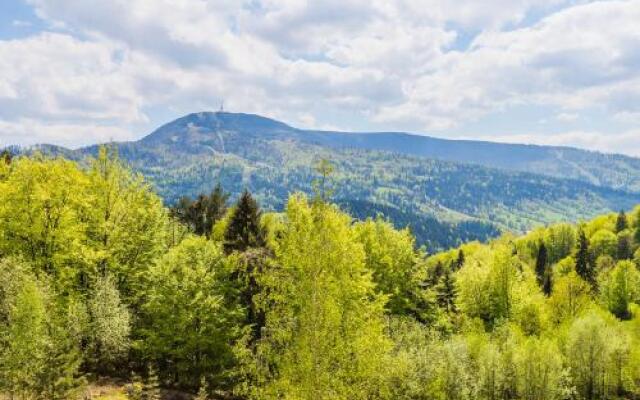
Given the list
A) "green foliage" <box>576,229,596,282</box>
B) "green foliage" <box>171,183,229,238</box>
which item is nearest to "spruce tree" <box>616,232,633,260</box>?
"green foliage" <box>576,229,596,282</box>

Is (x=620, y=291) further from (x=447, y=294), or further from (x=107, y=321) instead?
(x=107, y=321)

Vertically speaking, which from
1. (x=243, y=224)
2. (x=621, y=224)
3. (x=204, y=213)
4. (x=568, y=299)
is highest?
(x=243, y=224)

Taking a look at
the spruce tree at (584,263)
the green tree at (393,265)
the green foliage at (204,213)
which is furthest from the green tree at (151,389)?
the spruce tree at (584,263)

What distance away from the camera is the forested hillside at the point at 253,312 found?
81.7ft

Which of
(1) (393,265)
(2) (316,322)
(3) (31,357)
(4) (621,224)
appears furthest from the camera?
(4) (621,224)

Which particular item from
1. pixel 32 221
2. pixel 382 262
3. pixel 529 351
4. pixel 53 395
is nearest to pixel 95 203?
pixel 32 221

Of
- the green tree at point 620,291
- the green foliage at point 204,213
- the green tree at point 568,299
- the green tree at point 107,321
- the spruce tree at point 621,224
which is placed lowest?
the green tree at point 620,291

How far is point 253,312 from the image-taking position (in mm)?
47938

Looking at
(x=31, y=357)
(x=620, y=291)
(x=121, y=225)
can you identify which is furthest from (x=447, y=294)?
(x=31, y=357)

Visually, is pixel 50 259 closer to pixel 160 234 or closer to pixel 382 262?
pixel 160 234

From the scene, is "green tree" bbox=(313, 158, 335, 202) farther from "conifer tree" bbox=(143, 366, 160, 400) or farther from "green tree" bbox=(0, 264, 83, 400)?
"green tree" bbox=(0, 264, 83, 400)

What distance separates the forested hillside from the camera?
24.9 meters

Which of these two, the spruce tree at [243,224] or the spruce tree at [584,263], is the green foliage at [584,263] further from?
the spruce tree at [243,224]

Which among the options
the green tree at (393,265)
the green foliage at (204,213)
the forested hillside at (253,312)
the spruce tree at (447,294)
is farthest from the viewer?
the green foliage at (204,213)
